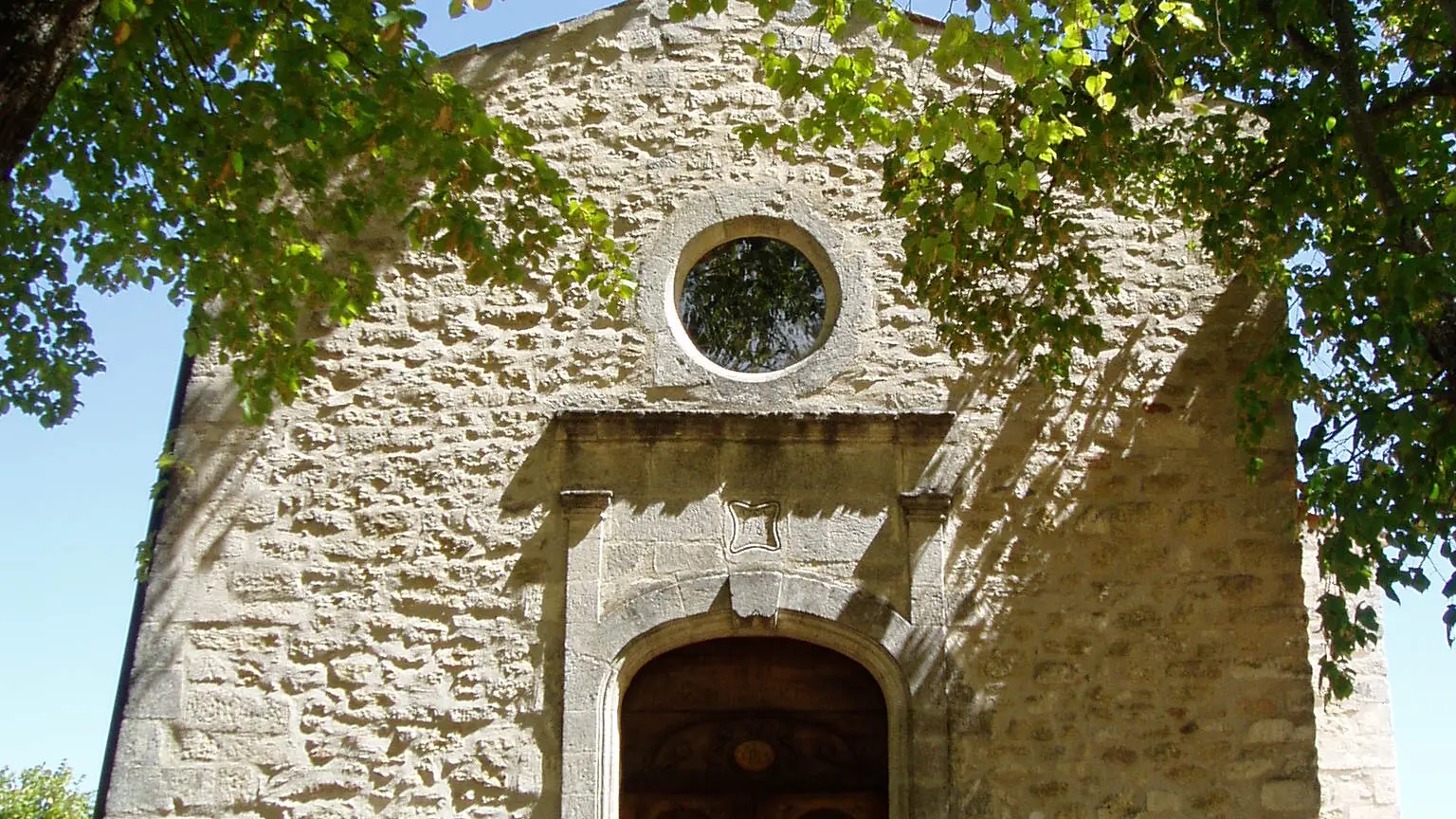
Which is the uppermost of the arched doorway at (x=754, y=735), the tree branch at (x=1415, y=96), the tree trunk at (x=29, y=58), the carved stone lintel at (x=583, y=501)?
the tree branch at (x=1415, y=96)

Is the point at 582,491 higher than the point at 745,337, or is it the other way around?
the point at 745,337

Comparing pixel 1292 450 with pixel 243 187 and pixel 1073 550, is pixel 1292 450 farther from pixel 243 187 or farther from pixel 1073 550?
pixel 243 187

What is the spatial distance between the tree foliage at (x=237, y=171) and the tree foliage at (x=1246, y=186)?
1.08 meters

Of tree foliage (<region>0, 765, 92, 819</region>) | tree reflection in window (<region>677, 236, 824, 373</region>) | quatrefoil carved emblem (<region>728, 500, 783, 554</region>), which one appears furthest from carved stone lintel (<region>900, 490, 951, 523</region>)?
tree foliage (<region>0, 765, 92, 819</region>)

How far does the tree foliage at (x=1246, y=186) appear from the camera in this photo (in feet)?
17.5

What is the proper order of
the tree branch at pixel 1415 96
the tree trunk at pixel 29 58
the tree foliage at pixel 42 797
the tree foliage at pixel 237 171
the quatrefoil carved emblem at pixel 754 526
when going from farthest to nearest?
the tree foliage at pixel 42 797 → the quatrefoil carved emblem at pixel 754 526 → the tree branch at pixel 1415 96 → the tree foliage at pixel 237 171 → the tree trunk at pixel 29 58

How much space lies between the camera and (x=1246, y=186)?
6566 millimetres

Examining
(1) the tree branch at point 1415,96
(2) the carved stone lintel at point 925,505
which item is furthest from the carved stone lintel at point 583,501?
(1) the tree branch at point 1415,96

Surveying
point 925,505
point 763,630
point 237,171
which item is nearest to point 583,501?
point 763,630

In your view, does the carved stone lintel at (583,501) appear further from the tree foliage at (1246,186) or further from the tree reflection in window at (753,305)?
the tree foliage at (1246,186)

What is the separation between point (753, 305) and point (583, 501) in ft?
4.68

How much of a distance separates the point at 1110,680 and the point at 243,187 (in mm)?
4357

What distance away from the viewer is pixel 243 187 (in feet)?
17.9

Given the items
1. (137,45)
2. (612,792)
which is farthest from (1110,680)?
(137,45)
